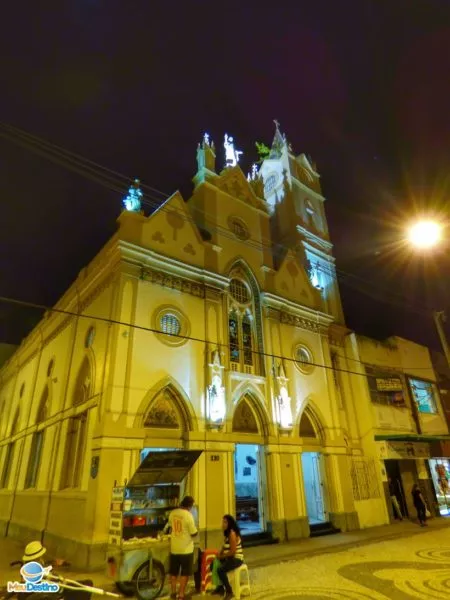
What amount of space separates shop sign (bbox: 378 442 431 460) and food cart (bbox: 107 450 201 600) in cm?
1401

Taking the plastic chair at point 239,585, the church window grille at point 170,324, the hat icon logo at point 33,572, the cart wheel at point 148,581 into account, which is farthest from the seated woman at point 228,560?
the church window grille at point 170,324

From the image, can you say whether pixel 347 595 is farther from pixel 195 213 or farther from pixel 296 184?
pixel 296 184

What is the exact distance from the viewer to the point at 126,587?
8133 mm

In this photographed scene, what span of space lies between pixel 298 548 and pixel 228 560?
692cm

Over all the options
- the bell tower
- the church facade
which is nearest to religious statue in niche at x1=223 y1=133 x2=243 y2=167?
the church facade

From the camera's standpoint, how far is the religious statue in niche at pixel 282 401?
17.4m

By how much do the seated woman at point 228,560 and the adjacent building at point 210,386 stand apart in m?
4.63

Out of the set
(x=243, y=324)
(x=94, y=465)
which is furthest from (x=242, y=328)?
(x=94, y=465)

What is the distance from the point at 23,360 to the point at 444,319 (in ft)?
84.7

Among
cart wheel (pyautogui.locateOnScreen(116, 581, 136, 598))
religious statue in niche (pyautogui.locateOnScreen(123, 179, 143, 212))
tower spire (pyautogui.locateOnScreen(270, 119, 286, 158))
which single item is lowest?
cart wheel (pyautogui.locateOnScreen(116, 581, 136, 598))

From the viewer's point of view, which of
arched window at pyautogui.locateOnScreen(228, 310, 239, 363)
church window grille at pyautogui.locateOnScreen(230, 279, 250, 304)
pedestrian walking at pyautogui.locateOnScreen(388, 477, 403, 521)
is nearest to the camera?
arched window at pyautogui.locateOnScreen(228, 310, 239, 363)

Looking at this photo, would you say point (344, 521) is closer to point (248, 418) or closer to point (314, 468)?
point (314, 468)

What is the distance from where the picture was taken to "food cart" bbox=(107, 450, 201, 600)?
8180mm

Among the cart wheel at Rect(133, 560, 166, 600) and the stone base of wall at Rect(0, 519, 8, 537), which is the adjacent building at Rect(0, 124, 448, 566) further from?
the cart wheel at Rect(133, 560, 166, 600)
